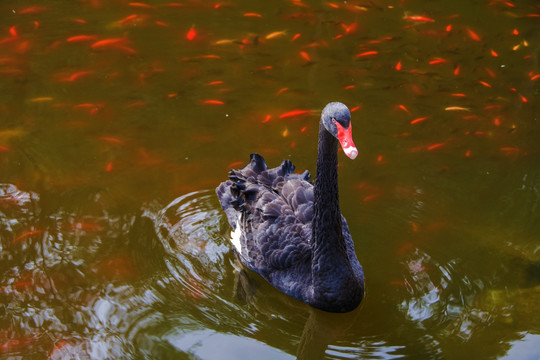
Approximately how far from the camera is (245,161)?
530 centimetres

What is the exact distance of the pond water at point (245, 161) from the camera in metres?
3.88

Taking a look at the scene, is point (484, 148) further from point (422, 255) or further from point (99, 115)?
point (99, 115)

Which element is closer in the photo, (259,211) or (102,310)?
(102,310)

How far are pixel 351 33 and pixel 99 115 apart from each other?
2982 millimetres

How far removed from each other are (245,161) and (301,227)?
127 cm

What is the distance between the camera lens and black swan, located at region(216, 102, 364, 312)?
371 centimetres

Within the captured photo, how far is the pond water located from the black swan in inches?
6.6

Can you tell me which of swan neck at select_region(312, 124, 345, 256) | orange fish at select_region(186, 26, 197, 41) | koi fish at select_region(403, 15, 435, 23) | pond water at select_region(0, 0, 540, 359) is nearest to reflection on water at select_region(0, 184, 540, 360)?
pond water at select_region(0, 0, 540, 359)

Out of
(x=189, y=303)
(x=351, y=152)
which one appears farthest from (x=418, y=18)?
(x=189, y=303)

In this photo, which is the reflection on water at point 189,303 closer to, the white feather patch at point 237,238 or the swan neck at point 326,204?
A: the white feather patch at point 237,238

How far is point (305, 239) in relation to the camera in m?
4.15

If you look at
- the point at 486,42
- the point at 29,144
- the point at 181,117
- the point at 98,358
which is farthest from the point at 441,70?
the point at 98,358

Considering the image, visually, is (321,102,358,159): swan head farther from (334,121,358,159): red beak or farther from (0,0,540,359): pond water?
(0,0,540,359): pond water

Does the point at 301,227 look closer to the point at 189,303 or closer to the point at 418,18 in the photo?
the point at 189,303
